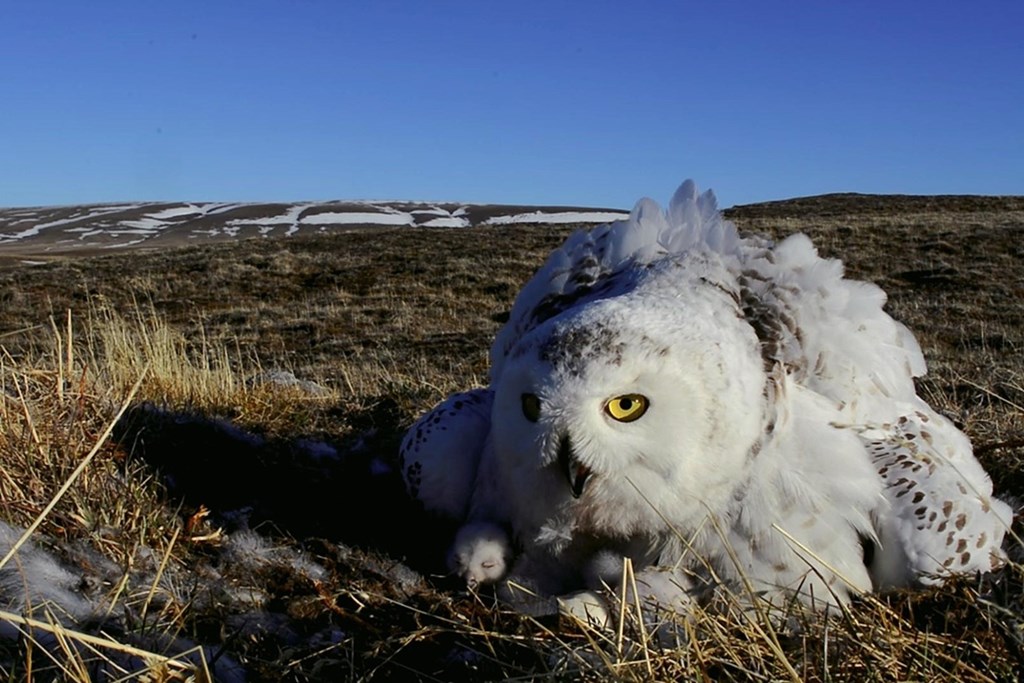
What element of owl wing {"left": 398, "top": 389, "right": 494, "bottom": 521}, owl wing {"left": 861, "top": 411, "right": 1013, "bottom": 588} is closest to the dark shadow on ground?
owl wing {"left": 398, "top": 389, "right": 494, "bottom": 521}

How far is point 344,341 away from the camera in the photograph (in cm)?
1780

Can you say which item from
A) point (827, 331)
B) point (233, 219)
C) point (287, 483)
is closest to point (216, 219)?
point (233, 219)

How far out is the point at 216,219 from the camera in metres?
95.6

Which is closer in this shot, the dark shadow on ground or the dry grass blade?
the dry grass blade

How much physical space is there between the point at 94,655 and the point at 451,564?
1.53 meters

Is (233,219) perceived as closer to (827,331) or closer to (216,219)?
(216,219)

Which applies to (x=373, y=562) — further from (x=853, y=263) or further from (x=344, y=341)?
(x=853, y=263)

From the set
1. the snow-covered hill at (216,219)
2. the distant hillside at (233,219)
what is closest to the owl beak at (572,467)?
the distant hillside at (233,219)

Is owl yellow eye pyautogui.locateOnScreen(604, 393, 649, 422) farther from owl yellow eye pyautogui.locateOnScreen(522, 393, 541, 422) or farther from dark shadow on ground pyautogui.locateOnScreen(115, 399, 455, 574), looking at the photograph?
dark shadow on ground pyautogui.locateOnScreen(115, 399, 455, 574)

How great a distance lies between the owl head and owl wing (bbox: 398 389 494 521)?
0.51 metres

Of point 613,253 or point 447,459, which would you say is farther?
point 613,253

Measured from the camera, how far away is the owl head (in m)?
3.19

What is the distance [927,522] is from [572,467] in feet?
4.51

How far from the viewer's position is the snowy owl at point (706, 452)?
3248mm
